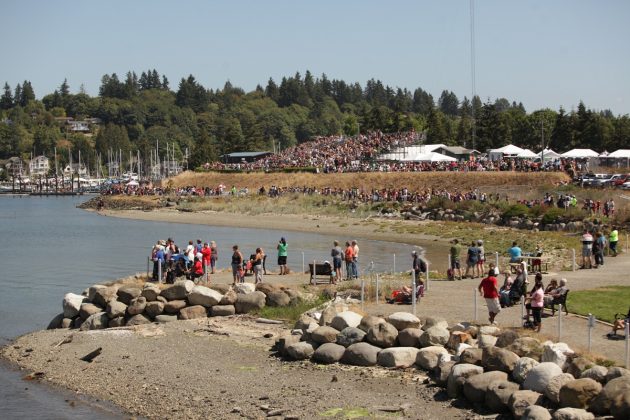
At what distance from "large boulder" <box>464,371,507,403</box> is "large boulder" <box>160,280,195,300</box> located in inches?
427

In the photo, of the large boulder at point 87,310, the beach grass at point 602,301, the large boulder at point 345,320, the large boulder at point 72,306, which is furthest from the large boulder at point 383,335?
the large boulder at point 72,306

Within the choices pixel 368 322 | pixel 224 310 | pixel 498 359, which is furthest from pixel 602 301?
pixel 224 310

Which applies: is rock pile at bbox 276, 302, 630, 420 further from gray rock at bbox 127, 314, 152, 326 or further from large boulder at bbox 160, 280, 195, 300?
gray rock at bbox 127, 314, 152, 326

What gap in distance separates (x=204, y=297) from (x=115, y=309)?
2489 mm

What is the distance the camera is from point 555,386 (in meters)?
14.4

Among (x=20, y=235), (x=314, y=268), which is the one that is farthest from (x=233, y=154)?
(x=314, y=268)

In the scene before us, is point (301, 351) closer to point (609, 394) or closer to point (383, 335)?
point (383, 335)

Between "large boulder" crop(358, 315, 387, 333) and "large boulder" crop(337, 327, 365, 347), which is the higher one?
"large boulder" crop(358, 315, 387, 333)

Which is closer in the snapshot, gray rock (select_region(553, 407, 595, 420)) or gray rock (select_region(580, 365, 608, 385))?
gray rock (select_region(553, 407, 595, 420))

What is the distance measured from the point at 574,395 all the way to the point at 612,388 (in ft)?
1.99

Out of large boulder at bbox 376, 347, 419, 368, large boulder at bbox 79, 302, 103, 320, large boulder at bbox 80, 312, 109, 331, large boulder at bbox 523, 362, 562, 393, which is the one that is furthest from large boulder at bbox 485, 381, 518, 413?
large boulder at bbox 79, 302, 103, 320

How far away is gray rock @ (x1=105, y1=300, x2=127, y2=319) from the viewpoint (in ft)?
80.6

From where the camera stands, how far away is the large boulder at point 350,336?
A: 1916cm

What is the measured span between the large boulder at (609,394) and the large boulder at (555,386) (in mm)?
617
